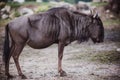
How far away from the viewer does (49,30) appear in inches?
245

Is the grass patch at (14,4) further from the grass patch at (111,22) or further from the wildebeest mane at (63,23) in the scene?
the wildebeest mane at (63,23)

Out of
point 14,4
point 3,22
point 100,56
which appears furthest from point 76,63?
point 14,4

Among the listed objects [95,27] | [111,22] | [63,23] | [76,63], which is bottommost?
[111,22]

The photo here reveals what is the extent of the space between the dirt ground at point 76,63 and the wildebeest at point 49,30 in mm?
324

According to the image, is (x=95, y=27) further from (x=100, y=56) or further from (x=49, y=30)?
(x=100, y=56)

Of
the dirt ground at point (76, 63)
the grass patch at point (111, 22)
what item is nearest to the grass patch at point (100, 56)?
the dirt ground at point (76, 63)

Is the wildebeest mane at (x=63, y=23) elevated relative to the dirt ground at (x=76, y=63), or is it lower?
elevated

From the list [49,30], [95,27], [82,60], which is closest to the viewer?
[49,30]

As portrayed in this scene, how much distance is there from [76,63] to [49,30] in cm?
138

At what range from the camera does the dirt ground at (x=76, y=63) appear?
6289 millimetres

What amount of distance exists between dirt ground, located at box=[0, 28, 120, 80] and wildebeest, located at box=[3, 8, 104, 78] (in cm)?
32

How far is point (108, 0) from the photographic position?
48.5 ft

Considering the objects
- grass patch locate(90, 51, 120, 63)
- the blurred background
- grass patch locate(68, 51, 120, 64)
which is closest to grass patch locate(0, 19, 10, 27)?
the blurred background

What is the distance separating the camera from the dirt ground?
6.29m
